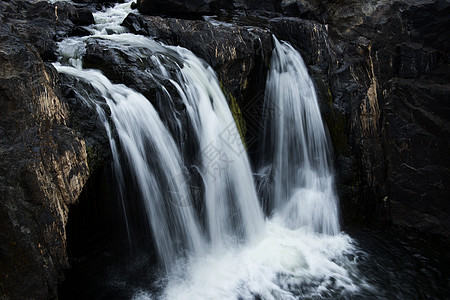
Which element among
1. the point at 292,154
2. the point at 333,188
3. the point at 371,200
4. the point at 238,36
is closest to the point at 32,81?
the point at 238,36

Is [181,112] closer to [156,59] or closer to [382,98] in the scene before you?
[156,59]

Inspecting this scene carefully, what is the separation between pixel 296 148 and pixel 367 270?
2.62 metres

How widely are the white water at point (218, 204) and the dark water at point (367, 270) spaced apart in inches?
7.6

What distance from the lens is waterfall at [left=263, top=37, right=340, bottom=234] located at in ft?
23.2

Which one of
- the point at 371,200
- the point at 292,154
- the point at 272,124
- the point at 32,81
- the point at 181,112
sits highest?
the point at 32,81

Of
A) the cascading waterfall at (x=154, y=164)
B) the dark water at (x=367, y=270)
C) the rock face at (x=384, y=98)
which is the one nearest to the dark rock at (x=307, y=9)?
the rock face at (x=384, y=98)

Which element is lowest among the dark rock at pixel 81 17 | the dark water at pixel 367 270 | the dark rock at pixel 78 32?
the dark water at pixel 367 270

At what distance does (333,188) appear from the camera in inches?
286

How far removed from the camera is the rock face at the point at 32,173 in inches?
134

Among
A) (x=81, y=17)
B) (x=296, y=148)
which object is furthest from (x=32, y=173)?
(x=81, y=17)

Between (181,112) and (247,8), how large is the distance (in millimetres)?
6010

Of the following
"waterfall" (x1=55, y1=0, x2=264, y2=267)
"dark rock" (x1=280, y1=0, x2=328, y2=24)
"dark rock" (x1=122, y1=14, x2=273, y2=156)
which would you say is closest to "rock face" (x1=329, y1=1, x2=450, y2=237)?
"dark rock" (x1=280, y1=0, x2=328, y2=24)

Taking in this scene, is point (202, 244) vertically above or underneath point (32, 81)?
underneath

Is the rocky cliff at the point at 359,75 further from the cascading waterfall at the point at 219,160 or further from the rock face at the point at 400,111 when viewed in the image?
the cascading waterfall at the point at 219,160
